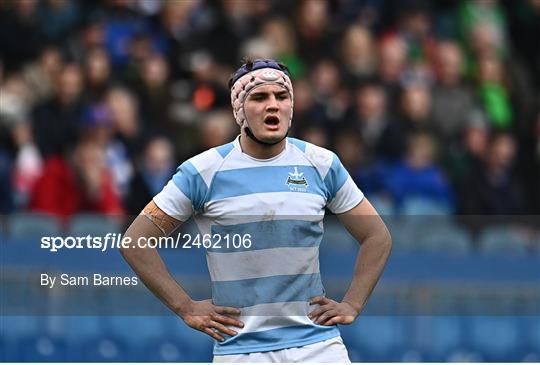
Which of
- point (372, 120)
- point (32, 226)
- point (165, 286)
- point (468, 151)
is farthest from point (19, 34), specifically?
point (165, 286)

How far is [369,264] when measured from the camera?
702 cm

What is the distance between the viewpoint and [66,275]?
415 inches

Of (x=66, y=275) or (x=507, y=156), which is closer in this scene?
(x=66, y=275)

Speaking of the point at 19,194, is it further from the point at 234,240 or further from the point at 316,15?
the point at 234,240

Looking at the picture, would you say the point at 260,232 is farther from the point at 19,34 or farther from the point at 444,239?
the point at 19,34

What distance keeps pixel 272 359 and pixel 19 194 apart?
5.94 metres

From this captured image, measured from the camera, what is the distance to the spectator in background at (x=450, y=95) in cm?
1417

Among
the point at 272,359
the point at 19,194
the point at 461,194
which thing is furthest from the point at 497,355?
the point at 272,359

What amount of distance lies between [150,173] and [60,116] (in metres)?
1.16

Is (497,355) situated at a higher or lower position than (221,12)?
lower

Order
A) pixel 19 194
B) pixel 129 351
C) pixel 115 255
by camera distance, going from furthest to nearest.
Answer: pixel 19 194, pixel 129 351, pixel 115 255

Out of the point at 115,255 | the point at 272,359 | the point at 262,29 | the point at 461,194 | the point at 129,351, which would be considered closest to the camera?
the point at 272,359

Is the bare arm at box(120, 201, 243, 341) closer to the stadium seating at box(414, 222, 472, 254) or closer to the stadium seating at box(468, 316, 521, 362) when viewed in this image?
the stadium seating at box(468, 316, 521, 362)

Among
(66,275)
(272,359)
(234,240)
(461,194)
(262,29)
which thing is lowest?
(272,359)
